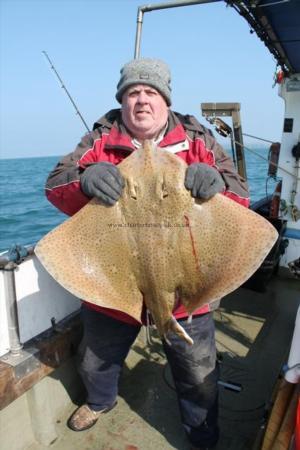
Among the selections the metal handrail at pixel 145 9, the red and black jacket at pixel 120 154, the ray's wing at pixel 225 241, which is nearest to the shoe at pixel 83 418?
the red and black jacket at pixel 120 154

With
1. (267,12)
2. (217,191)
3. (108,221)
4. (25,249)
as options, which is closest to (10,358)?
(25,249)

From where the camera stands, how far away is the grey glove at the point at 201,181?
1975 millimetres

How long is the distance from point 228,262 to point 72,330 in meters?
1.64

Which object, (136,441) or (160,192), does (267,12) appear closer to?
(160,192)

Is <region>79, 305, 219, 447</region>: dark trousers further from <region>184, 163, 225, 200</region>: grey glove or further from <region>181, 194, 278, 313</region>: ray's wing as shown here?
<region>184, 163, 225, 200</region>: grey glove

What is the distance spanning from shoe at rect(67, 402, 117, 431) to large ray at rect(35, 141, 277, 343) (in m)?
1.35

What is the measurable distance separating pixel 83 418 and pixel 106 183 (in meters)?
2.07

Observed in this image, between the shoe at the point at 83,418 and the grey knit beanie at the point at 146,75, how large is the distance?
243 cm

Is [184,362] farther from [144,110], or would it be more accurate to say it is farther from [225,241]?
[144,110]

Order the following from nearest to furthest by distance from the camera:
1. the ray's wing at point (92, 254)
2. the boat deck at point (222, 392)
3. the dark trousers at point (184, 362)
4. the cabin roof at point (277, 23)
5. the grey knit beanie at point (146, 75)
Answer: the ray's wing at point (92, 254) → the grey knit beanie at point (146, 75) → the dark trousers at point (184, 362) → the boat deck at point (222, 392) → the cabin roof at point (277, 23)

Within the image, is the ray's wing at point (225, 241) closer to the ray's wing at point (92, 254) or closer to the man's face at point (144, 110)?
the ray's wing at point (92, 254)

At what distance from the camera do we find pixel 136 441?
300 centimetres

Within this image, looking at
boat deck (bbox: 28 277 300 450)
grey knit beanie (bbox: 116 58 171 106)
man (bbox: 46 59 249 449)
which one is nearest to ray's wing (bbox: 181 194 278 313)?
man (bbox: 46 59 249 449)

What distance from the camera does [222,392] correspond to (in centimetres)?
351
